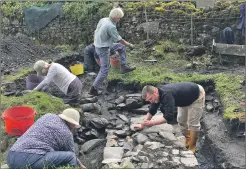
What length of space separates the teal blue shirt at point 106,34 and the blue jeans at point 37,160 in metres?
4.52

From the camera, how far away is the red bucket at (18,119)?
747cm

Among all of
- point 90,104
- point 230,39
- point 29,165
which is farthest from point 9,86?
point 230,39

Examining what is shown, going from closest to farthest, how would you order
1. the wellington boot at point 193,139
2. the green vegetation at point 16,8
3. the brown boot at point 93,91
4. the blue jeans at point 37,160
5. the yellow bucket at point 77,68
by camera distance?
1. the blue jeans at point 37,160
2. the wellington boot at point 193,139
3. the brown boot at point 93,91
4. the yellow bucket at point 77,68
5. the green vegetation at point 16,8

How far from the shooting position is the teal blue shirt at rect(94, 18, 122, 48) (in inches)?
396

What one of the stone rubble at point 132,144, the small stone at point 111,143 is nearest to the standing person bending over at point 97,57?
the stone rubble at point 132,144

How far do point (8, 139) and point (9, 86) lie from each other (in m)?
3.31

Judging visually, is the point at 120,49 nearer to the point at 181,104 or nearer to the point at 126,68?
the point at 126,68

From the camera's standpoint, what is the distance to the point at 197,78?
34.7 feet

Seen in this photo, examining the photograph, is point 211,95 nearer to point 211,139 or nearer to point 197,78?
point 197,78

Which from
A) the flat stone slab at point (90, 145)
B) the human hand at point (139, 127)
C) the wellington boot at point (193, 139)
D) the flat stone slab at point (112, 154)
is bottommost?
the wellington boot at point (193, 139)

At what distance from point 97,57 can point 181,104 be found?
4277 mm

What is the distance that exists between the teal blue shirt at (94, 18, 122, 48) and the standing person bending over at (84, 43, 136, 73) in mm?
781

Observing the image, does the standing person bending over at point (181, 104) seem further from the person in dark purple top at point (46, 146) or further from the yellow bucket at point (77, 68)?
the yellow bucket at point (77, 68)

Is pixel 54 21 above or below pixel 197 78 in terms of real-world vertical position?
above
